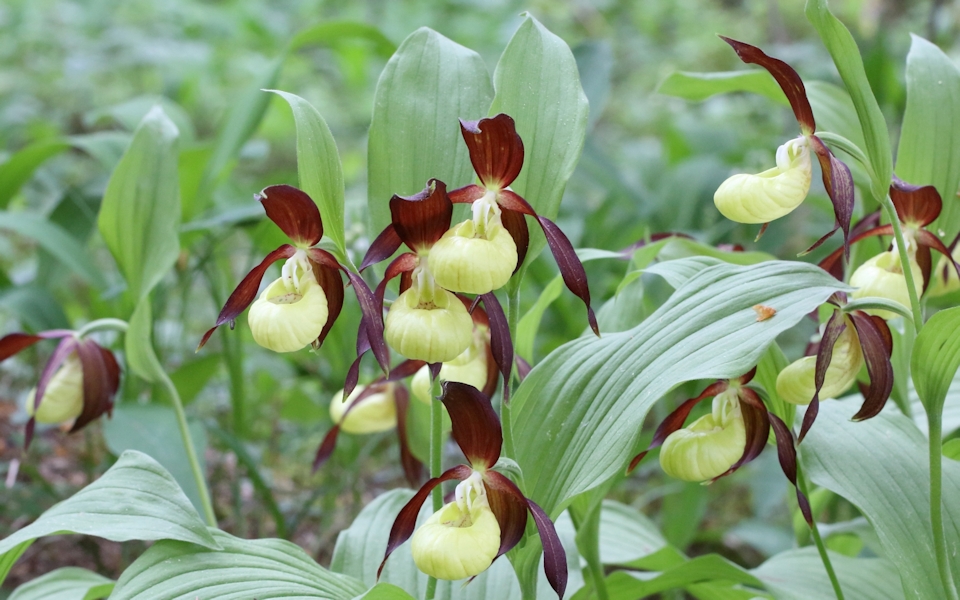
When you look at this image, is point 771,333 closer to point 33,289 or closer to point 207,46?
point 33,289

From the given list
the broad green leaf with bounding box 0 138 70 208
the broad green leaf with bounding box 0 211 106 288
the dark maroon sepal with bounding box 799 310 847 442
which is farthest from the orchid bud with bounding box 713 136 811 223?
the broad green leaf with bounding box 0 138 70 208

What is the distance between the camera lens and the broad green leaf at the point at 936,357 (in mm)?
766

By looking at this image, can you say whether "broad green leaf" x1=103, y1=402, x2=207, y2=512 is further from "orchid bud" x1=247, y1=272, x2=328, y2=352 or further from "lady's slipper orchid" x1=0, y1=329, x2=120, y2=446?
"orchid bud" x1=247, y1=272, x2=328, y2=352

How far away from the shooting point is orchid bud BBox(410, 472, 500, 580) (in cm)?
71

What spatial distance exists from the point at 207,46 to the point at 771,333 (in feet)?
11.9

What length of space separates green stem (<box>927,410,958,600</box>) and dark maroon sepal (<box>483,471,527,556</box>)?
1.52 feet

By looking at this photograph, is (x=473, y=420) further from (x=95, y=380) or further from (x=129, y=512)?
(x=95, y=380)

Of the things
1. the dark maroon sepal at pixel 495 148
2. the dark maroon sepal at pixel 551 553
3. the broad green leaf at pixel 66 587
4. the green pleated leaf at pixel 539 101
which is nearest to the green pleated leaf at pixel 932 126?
the green pleated leaf at pixel 539 101

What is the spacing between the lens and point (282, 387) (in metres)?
2.55

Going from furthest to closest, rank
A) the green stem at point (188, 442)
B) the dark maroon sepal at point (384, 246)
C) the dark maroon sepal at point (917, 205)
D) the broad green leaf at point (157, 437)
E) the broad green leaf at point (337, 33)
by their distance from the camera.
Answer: the broad green leaf at point (337, 33)
the broad green leaf at point (157, 437)
the green stem at point (188, 442)
the dark maroon sepal at point (917, 205)
the dark maroon sepal at point (384, 246)

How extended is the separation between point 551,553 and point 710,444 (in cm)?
25

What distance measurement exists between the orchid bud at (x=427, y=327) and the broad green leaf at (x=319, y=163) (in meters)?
0.11

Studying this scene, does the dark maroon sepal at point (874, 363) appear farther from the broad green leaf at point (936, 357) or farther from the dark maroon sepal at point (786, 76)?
the dark maroon sepal at point (786, 76)

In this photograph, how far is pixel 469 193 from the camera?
796 mm
